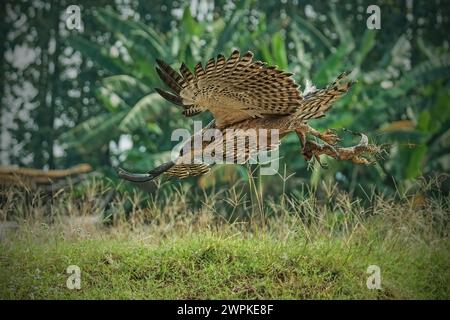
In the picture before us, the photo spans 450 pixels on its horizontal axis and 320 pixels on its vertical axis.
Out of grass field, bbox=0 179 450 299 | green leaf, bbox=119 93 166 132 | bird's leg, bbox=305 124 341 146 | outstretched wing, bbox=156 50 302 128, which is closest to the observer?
outstretched wing, bbox=156 50 302 128

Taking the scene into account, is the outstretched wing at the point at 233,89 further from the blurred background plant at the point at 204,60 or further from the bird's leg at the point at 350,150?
the blurred background plant at the point at 204,60

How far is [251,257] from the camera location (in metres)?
5.45

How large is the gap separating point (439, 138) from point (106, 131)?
7.28 meters

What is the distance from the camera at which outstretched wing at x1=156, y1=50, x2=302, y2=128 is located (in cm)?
458

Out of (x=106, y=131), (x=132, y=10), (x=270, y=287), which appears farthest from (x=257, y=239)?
(x=132, y=10)

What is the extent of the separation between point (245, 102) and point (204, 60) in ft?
29.9

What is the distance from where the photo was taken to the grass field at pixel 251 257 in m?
5.20

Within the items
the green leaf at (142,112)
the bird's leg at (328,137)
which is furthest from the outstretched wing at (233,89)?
the green leaf at (142,112)

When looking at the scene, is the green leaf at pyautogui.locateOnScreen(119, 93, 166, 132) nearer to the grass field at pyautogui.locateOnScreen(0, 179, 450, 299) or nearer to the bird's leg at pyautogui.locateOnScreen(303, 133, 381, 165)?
the grass field at pyautogui.locateOnScreen(0, 179, 450, 299)

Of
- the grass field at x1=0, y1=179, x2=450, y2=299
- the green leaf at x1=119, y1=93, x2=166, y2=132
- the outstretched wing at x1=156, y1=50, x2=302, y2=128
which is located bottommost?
the grass field at x1=0, y1=179, x2=450, y2=299

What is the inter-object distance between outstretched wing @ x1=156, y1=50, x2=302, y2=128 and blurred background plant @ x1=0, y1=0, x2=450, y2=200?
5.66 meters

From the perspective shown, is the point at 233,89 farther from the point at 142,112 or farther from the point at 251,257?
the point at 142,112

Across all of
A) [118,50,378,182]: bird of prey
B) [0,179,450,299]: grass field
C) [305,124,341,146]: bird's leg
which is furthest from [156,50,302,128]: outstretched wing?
[0,179,450,299]: grass field
